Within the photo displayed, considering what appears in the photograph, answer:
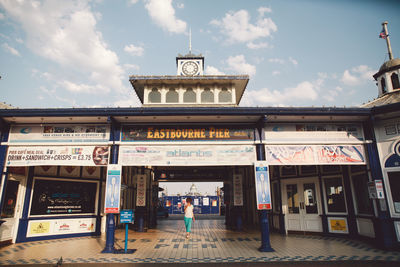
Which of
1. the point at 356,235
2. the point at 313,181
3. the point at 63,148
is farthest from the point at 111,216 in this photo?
the point at 356,235

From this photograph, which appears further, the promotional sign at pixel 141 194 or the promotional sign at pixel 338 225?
the promotional sign at pixel 141 194

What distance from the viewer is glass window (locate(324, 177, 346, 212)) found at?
35.0 feet

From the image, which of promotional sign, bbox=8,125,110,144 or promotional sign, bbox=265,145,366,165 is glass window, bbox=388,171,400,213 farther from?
promotional sign, bbox=8,125,110,144

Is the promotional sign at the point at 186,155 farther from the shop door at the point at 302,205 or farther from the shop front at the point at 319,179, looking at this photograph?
the shop door at the point at 302,205

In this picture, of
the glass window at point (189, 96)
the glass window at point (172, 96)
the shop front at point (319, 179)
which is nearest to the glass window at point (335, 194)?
the shop front at point (319, 179)

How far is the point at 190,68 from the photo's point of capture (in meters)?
16.8

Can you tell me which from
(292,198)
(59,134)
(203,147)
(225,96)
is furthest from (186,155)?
(225,96)

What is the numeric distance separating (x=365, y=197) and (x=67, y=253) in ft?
35.8

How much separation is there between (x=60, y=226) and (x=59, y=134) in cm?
426

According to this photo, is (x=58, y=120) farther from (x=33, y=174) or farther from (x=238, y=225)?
(x=238, y=225)

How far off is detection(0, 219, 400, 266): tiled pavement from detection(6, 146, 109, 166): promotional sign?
9.47 feet

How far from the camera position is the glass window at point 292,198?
38.8 feet

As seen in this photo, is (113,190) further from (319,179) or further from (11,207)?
(319,179)

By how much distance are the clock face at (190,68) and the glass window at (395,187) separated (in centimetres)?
1208
